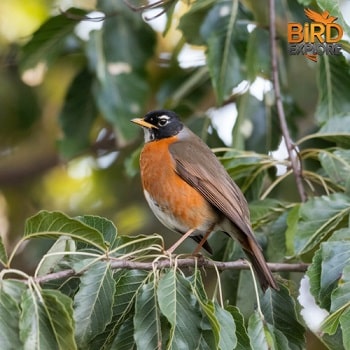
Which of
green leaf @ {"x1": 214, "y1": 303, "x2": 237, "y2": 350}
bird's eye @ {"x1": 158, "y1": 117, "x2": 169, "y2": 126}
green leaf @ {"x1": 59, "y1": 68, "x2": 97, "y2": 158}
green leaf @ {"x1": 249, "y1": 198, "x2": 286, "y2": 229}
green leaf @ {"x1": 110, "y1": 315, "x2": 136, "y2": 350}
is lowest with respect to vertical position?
green leaf @ {"x1": 59, "y1": 68, "x2": 97, "y2": 158}

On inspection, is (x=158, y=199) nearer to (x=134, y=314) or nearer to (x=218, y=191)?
(x=218, y=191)

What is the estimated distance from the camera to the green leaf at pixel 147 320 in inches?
157

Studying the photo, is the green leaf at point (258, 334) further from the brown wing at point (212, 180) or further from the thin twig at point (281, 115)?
the thin twig at point (281, 115)

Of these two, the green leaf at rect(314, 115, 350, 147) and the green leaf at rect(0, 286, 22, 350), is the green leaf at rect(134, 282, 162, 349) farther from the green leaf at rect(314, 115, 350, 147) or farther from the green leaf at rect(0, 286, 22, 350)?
the green leaf at rect(314, 115, 350, 147)

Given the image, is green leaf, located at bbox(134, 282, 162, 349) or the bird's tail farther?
the bird's tail

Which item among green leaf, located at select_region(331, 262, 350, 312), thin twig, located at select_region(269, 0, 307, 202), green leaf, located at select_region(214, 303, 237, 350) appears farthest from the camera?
thin twig, located at select_region(269, 0, 307, 202)

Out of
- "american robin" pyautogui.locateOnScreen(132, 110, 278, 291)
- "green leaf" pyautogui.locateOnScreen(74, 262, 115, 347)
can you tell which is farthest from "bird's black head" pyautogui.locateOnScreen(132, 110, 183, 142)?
"green leaf" pyautogui.locateOnScreen(74, 262, 115, 347)

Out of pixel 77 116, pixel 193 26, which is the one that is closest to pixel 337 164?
pixel 193 26

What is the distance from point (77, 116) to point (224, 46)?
1.38 metres

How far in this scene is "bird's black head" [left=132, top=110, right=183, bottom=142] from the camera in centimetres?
606

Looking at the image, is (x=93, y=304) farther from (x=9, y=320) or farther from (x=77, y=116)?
(x=77, y=116)

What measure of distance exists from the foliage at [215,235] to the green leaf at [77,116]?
0.03 feet

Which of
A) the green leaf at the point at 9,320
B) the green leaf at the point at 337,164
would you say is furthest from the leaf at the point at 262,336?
the green leaf at the point at 337,164

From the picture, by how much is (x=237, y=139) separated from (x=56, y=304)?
2.84m
